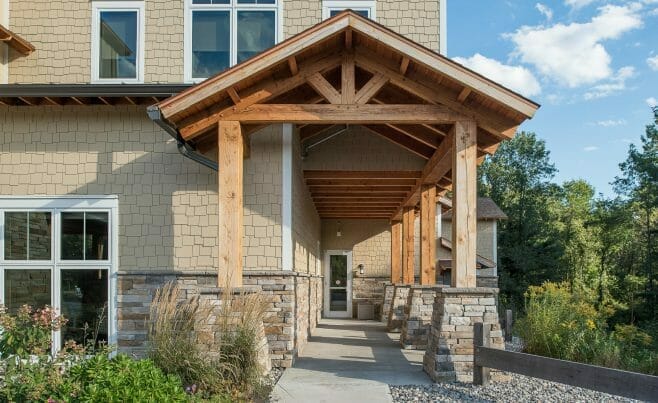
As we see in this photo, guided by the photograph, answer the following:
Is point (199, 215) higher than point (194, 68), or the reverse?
point (194, 68)

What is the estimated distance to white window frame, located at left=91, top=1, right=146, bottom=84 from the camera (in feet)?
35.5

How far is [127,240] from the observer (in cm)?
994

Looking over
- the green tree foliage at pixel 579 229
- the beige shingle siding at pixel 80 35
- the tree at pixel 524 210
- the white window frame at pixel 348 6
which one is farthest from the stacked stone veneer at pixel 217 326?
the green tree foliage at pixel 579 229

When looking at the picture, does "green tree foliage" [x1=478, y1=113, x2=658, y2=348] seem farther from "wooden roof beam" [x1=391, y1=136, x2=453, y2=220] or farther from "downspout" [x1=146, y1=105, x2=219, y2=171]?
"downspout" [x1=146, y1=105, x2=219, y2=171]

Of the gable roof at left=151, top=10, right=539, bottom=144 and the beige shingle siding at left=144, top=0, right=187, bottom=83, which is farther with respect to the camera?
the beige shingle siding at left=144, top=0, right=187, bottom=83

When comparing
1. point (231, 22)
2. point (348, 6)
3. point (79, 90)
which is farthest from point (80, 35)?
point (348, 6)

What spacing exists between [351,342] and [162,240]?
190 inches

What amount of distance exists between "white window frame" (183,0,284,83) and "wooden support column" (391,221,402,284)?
32.3 ft

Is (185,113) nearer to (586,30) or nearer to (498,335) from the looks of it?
(498,335)

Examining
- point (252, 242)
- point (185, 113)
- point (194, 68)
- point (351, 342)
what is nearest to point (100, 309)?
point (252, 242)

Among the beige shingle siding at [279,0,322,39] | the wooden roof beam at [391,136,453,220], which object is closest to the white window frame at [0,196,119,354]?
the beige shingle siding at [279,0,322,39]

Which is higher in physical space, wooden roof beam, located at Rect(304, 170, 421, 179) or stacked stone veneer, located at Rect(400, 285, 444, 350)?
wooden roof beam, located at Rect(304, 170, 421, 179)

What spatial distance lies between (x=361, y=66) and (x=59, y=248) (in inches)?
210

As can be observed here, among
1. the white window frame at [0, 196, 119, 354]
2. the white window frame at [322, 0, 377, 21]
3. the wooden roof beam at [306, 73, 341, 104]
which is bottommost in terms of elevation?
the white window frame at [0, 196, 119, 354]
